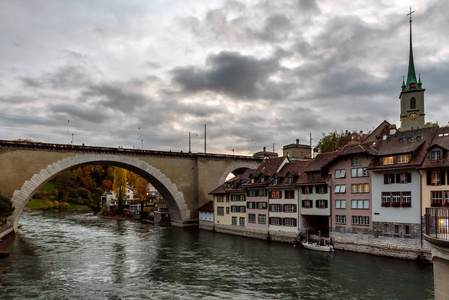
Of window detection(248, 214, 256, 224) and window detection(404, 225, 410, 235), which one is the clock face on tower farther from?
window detection(404, 225, 410, 235)

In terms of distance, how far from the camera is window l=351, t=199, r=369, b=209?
126 ft

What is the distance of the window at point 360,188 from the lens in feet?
127

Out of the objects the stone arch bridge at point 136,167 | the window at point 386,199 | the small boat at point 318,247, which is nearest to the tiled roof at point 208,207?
the stone arch bridge at point 136,167

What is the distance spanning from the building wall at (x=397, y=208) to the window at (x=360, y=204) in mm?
960

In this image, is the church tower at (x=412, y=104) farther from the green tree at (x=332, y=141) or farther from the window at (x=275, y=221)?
the window at (x=275, y=221)

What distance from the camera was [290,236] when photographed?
4516cm

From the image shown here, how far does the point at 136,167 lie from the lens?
64.4 m

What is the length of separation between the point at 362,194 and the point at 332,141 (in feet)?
145

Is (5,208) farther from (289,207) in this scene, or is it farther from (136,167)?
(289,207)

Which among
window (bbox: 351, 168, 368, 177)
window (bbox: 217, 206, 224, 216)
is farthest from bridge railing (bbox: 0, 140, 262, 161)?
window (bbox: 351, 168, 368, 177)

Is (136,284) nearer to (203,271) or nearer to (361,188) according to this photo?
(203,271)

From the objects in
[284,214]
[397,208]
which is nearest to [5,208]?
[284,214]

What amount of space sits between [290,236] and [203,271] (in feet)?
53.7

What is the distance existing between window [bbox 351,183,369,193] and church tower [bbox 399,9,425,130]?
30.4 m
